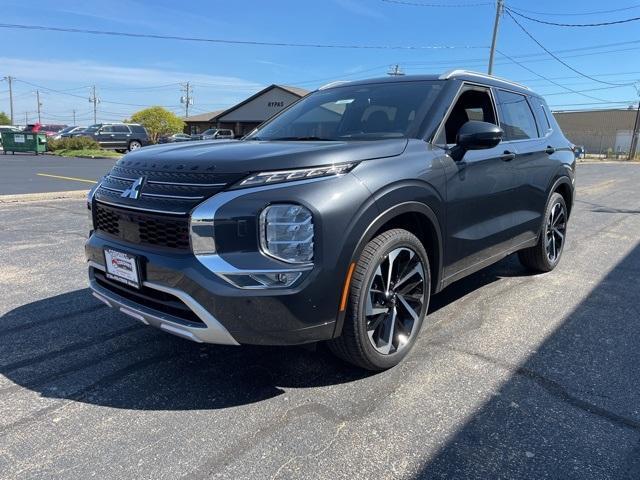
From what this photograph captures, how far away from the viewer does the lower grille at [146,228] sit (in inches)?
101

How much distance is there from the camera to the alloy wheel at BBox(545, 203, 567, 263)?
5.26 m

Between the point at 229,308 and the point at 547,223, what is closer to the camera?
the point at 229,308

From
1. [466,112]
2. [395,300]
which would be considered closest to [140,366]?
[395,300]

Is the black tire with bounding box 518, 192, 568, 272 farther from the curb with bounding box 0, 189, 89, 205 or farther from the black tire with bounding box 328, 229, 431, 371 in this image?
the curb with bounding box 0, 189, 89, 205

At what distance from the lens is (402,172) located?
297 cm

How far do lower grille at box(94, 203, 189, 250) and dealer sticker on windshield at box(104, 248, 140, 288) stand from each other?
0.10 meters

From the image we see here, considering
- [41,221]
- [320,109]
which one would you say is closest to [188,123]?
[41,221]

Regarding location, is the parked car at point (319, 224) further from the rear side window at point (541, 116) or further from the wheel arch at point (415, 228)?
the rear side window at point (541, 116)

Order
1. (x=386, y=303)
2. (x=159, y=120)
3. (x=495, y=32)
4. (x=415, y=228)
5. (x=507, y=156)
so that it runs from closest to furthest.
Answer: (x=386, y=303)
(x=415, y=228)
(x=507, y=156)
(x=495, y=32)
(x=159, y=120)

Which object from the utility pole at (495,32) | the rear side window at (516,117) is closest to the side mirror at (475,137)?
the rear side window at (516,117)

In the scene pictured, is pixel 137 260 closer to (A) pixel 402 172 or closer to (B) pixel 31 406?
(B) pixel 31 406

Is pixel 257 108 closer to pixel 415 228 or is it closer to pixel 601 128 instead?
pixel 415 228

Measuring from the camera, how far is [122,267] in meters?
2.84

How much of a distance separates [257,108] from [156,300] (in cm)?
5316
